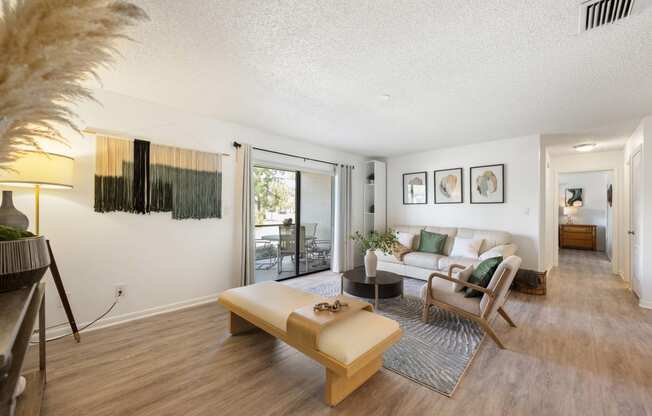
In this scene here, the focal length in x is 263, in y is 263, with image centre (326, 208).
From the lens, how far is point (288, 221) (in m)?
4.71

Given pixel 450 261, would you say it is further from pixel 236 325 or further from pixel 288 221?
pixel 236 325

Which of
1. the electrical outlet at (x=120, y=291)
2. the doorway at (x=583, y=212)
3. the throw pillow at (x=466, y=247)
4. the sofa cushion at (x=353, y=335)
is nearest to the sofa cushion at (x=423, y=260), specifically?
the throw pillow at (x=466, y=247)

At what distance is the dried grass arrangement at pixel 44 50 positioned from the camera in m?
0.42

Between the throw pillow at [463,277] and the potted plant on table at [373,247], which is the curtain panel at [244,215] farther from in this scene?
the throw pillow at [463,277]

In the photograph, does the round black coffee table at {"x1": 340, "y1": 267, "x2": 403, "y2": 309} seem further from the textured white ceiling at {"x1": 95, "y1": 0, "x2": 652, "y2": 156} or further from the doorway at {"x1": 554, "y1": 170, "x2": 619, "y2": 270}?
the doorway at {"x1": 554, "y1": 170, "x2": 619, "y2": 270}

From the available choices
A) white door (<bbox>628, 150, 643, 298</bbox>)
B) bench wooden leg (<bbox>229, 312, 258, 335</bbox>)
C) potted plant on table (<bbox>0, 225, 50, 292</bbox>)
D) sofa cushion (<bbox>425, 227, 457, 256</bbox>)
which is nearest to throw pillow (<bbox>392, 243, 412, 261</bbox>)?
sofa cushion (<bbox>425, 227, 457, 256</bbox>)

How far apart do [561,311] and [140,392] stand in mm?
4353

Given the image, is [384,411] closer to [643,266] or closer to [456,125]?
[456,125]

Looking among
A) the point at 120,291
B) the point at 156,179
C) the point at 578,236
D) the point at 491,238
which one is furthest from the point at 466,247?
the point at 578,236

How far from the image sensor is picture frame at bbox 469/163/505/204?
4469 mm

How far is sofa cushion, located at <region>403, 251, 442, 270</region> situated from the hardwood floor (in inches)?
54.1

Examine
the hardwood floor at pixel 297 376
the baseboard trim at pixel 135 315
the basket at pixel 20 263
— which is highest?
the basket at pixel 20 263

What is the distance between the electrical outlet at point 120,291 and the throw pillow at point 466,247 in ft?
15.0

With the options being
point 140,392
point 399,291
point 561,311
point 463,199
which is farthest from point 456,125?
point 140,392
